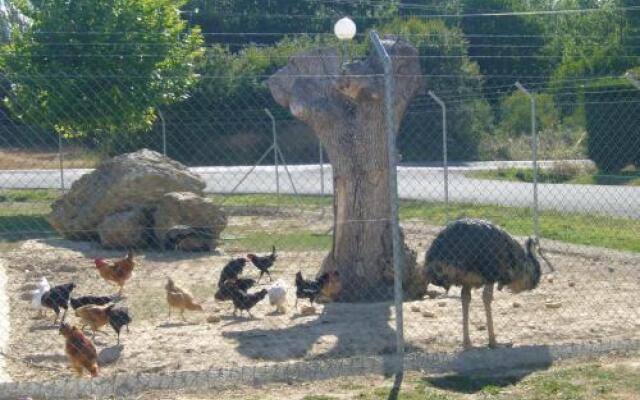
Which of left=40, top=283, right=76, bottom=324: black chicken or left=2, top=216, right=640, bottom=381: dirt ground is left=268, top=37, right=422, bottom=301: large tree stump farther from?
left=40, top=283, right=76, bottom=324: black chicken

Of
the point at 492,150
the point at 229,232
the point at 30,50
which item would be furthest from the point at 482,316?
the point at 492,150

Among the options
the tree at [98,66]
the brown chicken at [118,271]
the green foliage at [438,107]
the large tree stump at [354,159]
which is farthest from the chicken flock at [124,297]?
the green foliage at [438,107]

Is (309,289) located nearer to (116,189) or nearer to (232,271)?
(232,271)

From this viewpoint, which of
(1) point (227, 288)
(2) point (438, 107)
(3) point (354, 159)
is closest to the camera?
(1) point (227, 288)

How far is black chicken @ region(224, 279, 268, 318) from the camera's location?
33.6ft

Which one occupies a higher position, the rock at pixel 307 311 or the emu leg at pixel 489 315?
the emu leg at pixel 489 315

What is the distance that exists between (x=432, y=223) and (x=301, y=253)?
3.43m

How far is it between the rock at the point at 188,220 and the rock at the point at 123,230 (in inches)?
9.2

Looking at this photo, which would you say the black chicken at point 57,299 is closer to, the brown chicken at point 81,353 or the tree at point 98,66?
the brown chicken at point 81,353

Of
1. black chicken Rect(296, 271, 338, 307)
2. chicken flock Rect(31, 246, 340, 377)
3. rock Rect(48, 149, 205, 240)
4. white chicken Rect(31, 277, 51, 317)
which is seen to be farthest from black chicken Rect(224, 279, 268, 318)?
rock Rect(48, 149, 205, 240)

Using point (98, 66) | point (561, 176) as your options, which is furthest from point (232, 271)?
point (561, 176)

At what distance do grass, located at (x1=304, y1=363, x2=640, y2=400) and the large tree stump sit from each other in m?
3.16

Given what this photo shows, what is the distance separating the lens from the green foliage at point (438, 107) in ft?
80.1

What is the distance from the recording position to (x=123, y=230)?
15.2m
